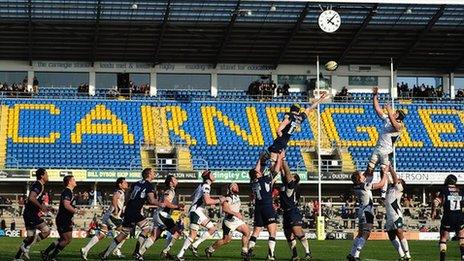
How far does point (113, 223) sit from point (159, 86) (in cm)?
3694

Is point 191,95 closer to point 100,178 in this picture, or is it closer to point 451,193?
point 100,178

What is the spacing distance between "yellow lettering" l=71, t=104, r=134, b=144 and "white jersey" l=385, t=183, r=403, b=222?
3441 cm

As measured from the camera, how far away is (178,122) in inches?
2352

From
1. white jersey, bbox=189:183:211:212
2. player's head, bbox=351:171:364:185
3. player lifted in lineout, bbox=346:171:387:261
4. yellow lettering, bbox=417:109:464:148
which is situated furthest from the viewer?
yellow lettering, bbox=417:109:464:148

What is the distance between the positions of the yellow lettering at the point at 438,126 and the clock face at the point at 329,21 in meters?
10.6

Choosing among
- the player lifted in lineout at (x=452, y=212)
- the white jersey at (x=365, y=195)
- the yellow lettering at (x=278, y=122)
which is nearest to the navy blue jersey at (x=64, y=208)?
the white jersey at (x=365, y=195)

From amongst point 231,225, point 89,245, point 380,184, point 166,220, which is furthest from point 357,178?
point 89,245

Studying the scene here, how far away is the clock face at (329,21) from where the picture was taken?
5506 cm

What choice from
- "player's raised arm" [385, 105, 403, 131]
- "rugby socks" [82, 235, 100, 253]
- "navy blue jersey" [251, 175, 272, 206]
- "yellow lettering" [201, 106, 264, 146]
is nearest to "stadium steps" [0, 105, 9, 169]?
"yellow lettering" [201, 106, 264, 146]

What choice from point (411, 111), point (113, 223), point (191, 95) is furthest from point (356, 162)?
point (113, 223)

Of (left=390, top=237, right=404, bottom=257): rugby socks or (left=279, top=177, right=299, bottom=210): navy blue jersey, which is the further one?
(left=279, top=177, right=299, bottom=210): navy blue jersey

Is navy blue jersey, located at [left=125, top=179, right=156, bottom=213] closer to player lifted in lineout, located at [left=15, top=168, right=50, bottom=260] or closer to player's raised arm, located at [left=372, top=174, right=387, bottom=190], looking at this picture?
player lifted in lineout, located at [left=15, top=168, right=50, bottom=260]

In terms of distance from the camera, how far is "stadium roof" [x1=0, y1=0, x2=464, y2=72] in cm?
5538

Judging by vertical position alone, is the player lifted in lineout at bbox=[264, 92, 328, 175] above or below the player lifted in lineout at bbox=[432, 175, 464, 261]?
above
